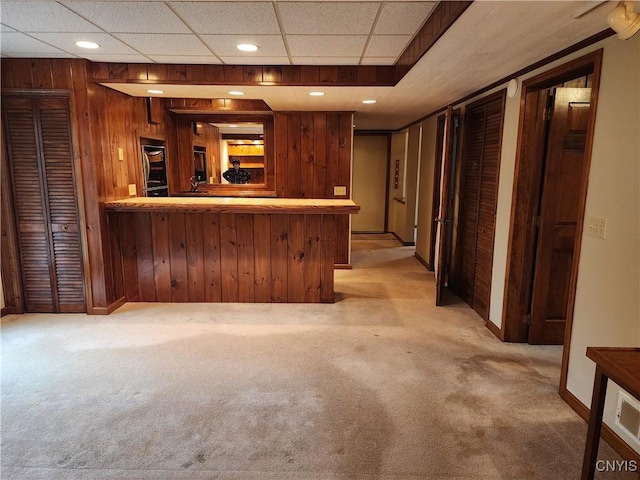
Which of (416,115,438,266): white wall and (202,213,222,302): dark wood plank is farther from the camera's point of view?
(416,115,438,266): white wall

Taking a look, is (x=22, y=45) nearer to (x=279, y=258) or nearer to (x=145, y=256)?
(x=145, y=256)

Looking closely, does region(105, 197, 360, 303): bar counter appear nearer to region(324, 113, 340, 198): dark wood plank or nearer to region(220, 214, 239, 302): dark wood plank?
region(220, 214, 239, 302): dark wood plank

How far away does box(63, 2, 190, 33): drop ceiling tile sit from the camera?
7.05ft

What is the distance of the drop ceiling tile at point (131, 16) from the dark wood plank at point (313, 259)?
2024 millimetres

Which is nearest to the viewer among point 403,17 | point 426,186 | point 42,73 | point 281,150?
point 403,17

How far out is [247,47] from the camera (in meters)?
2.88

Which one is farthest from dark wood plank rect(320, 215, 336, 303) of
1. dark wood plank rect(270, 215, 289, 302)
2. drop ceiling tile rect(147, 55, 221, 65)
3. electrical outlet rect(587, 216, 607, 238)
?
electrical outlet rect(587, 216, 607, 238)

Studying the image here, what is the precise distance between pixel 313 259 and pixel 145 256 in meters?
1.76

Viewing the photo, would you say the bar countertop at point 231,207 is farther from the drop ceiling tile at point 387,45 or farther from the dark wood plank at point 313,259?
the drop ceiling tile at point 387,45

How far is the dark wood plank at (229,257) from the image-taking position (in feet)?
13.0

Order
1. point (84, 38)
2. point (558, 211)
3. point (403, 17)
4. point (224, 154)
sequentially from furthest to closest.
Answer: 1. point (224, 154)
2. point (558, 211)
3. point (84, 38)
4. point (403, 17)

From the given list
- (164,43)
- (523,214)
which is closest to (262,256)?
(164,43)

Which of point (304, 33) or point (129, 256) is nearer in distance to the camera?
point (304, 33)

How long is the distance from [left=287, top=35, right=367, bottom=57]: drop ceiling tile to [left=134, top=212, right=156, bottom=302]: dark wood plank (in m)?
2.25
